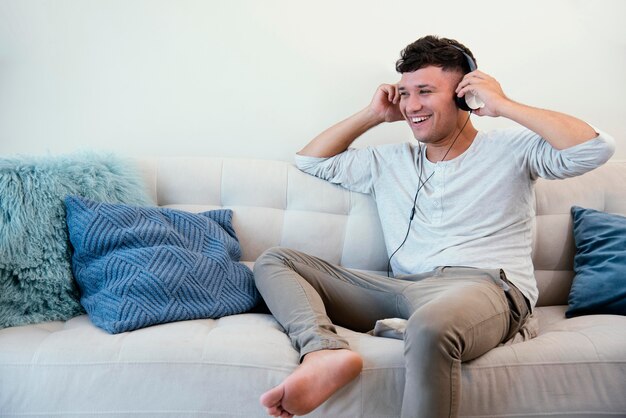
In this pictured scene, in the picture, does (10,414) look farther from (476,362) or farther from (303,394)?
(476,362)

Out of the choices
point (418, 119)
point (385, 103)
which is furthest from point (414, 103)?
point (385, 103)

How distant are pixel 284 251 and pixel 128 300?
0.45m

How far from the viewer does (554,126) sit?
1608mm

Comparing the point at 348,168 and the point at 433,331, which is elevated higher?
the point at 348,168

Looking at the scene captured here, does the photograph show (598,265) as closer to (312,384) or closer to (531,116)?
(531,116)

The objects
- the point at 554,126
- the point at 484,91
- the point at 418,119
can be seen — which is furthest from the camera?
the point at 418,119

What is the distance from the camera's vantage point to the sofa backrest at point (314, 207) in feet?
6.49

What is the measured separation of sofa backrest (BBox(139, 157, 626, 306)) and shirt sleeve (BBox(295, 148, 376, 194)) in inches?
1.3

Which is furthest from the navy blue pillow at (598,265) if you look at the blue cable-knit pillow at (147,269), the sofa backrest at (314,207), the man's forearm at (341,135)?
the blue cable-knit pillow at (147,269)

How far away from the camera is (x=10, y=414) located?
1.29 meters

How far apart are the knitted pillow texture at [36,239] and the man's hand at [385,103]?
94 centimetres

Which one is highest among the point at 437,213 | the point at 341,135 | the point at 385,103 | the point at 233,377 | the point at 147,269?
the point at 385,103

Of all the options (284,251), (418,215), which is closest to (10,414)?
(284,251)

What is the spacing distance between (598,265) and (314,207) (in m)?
0.91
